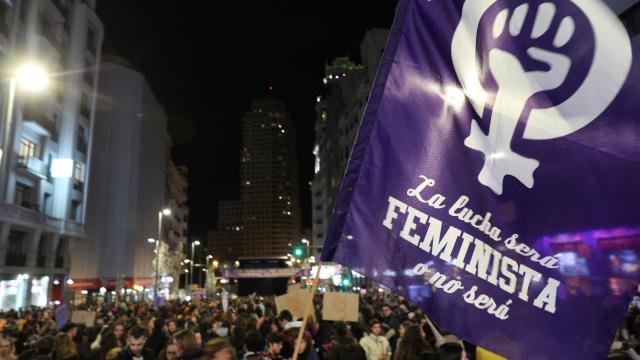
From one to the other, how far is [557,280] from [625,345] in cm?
579

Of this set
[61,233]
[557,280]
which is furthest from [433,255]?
[61,233]

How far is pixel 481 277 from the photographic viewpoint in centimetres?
329

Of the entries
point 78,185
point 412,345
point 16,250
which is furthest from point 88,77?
point 412,345

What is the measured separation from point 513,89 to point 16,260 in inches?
1728

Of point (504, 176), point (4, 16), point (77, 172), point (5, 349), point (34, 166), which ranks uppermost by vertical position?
point (4, 16)

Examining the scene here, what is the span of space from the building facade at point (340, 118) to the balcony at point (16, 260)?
1543 inches

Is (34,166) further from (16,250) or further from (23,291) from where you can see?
(23,291)

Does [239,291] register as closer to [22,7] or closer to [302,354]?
[22,7]

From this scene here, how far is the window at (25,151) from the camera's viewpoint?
1600 inches

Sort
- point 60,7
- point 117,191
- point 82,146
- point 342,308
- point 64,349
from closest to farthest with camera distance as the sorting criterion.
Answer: point 64,349
point 342,308
point 60,7
point 82,146
point 117,191

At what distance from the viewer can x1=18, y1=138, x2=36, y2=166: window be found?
40.6m

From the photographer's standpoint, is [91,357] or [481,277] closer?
[481,277]

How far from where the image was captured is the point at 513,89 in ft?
11.8

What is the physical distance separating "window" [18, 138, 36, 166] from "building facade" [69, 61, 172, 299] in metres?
22.6
